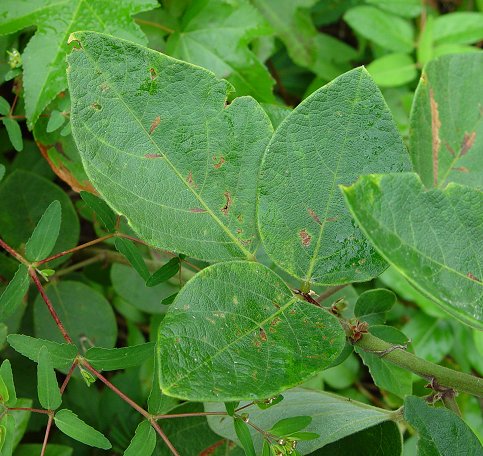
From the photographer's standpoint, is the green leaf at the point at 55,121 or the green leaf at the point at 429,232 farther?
the green leaf at the point at 55,121

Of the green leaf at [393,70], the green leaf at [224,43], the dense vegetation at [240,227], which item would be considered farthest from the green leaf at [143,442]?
the green leaf at [393,70]

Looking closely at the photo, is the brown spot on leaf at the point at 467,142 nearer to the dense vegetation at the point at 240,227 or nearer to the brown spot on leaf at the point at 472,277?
the dense vegetation at the point at 240,227

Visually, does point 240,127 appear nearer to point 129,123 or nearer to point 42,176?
point 129,123

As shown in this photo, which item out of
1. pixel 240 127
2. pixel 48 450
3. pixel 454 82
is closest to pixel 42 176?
pixel 48 450

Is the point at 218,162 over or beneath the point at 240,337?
over

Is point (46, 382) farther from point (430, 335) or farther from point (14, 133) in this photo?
point (430, 335)

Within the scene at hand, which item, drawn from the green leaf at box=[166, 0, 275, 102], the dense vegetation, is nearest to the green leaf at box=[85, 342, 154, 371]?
the dense vegetation

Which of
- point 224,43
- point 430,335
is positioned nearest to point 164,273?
point 224,43

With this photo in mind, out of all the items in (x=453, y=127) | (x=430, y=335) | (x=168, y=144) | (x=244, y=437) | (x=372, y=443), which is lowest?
(x=430, y=335)
